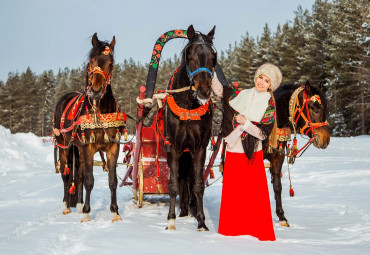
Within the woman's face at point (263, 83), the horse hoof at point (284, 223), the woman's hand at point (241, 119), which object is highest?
the woman's face at point (263, 83)

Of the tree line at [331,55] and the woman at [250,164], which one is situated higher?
the tree line at [331,55]

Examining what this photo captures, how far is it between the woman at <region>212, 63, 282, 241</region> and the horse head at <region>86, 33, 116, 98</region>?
223cm

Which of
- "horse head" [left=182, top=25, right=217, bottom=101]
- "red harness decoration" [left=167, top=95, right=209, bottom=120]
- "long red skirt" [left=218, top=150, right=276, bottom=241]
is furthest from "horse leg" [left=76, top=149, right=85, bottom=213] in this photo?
"long red skirt" [left=218, top=150, right=276, bottom=241]

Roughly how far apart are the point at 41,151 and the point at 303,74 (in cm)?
3031

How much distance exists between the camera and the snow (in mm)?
3754

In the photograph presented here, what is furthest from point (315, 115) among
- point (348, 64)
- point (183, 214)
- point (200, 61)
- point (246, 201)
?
point (348, 64)

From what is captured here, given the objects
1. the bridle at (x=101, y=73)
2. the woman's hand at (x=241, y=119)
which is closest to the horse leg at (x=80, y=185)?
the bridle at (x=101, y=73)

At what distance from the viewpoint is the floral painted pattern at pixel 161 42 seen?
19.5 ft

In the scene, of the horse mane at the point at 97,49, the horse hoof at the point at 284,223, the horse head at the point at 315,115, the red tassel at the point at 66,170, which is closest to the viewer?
the horse head at the point at 315,115

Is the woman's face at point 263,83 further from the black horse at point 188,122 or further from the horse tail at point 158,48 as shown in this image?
the horse tail at point 158,48

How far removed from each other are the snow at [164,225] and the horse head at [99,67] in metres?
2.17

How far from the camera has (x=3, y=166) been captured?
560 inches

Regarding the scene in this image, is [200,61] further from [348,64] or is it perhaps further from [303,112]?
[348,64]

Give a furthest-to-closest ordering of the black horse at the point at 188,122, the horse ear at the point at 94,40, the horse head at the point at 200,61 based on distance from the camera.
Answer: the horse ear at the point at 94,40 < the black horse at the point at 188,122 < the horse head at the point at 200,61
